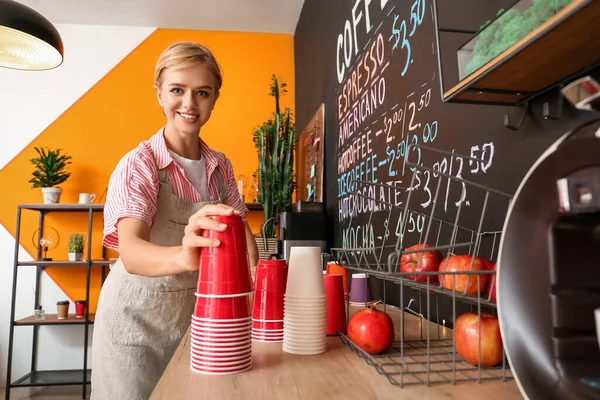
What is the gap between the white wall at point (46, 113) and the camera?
412cm

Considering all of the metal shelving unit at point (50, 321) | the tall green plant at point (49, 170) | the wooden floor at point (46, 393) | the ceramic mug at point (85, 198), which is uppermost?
the tall green plant at point (49, 170)

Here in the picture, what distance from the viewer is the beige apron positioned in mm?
1458

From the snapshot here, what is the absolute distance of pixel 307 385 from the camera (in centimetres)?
76

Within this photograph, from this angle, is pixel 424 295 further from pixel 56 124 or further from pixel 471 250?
pixel 56 124

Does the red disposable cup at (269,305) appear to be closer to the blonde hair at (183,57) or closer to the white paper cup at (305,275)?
the white paper cup at (305,275)

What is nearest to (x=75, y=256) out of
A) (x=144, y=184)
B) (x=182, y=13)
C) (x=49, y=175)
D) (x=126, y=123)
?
(x=49, y=175)

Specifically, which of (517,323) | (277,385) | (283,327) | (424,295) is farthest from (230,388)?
(424,295)

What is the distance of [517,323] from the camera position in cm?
57

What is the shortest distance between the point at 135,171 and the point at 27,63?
1.76 m

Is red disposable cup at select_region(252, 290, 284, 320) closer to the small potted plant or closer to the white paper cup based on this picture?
the white paper cup

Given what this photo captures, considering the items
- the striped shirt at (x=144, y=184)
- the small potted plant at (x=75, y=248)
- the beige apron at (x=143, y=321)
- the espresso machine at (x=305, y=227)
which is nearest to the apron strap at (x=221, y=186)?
the striped shirt at (x=144, y=184)

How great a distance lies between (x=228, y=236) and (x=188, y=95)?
0.73m

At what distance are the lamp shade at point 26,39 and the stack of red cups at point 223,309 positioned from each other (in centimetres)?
182

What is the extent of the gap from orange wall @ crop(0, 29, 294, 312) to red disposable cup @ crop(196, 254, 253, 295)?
3569 mm
